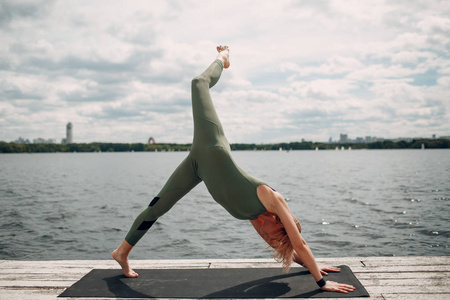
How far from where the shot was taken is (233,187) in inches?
157

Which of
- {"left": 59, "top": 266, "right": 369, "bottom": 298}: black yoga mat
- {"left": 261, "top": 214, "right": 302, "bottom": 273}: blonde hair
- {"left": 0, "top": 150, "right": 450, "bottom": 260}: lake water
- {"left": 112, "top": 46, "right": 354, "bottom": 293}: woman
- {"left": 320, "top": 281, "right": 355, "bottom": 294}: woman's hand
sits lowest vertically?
{"left": 0, "top": 150, "right": 450, "bottom": 260}: lake water

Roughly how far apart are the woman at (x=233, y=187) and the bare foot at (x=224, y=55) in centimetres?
46

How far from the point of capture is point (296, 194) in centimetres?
2406

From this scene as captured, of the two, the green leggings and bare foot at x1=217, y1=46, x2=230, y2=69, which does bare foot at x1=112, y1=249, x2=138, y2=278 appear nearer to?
the green leggings

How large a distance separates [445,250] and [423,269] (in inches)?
283

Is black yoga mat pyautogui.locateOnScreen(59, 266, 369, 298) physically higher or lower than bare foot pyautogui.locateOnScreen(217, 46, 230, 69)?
lower

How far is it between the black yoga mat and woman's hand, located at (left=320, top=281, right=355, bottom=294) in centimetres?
6

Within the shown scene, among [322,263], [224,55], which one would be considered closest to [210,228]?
[322,263]

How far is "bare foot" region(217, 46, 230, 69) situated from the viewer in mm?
4712

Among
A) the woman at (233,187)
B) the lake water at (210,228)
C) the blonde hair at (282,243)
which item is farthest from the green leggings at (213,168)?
the lake water at (210,228)

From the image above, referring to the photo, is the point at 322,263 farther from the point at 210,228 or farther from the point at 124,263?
the point at 210,228

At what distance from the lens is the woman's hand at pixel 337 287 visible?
3886mm

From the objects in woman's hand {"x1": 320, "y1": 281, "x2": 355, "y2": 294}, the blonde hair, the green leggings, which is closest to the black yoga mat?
woman's hand {"x1": 320, "y1": 281, "x2": 355, "y2": 294}

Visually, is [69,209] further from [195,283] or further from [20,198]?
[195,283]
